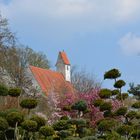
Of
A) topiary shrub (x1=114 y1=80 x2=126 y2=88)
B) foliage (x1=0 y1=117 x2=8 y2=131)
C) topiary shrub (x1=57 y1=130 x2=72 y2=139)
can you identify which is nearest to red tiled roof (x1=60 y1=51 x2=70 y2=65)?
topiary shrub (x1=114 y1=80 x2=126 y2=88)

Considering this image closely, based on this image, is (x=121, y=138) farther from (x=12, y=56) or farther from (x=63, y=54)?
(x=63, y=54)

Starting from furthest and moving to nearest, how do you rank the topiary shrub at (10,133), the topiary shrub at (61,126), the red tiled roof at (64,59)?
1. the red tiled roof at (64,59)
2. the topiary shrub at (61,126)
3. the topiary shrub at (10,133)

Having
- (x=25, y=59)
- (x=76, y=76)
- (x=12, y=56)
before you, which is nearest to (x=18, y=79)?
(x=12, y=56)

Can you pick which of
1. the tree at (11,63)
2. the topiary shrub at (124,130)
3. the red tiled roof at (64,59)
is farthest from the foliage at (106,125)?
the red tiled roof at (64,59)

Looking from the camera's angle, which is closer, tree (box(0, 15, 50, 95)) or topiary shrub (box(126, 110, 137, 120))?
topiary shrub (box(126, 110, 137, 120))

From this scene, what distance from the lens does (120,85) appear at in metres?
10.1

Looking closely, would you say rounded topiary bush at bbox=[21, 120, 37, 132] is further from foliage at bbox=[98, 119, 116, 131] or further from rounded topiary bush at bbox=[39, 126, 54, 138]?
foliage at bbox=[98, 119, 116, 131]

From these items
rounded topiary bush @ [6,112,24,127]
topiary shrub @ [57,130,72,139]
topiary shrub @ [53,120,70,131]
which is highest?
rounded topiary bush @ [6,112,24,127]

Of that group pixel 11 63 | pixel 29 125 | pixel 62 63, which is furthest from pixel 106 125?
pixel 62 63

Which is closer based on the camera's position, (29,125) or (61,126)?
(29,125)

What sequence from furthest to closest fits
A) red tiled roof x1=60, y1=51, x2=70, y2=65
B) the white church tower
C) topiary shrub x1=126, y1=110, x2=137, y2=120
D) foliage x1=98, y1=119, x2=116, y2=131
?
red tiled roof x1=60, y1=51, x2=70, y2=65 < the white church tower < topiary shrub x1=126, y1=110, x2=137, y2=120 < foliage x1=98, y1=119, x2=116, y2=131

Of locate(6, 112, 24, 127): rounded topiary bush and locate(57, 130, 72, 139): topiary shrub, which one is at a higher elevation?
locate(6, 112, 24, 127): rounded topiary bush

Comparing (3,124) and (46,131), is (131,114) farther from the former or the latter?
(3,124)

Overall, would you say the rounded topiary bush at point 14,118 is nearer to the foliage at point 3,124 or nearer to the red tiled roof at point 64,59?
the foliage at point 3,124
